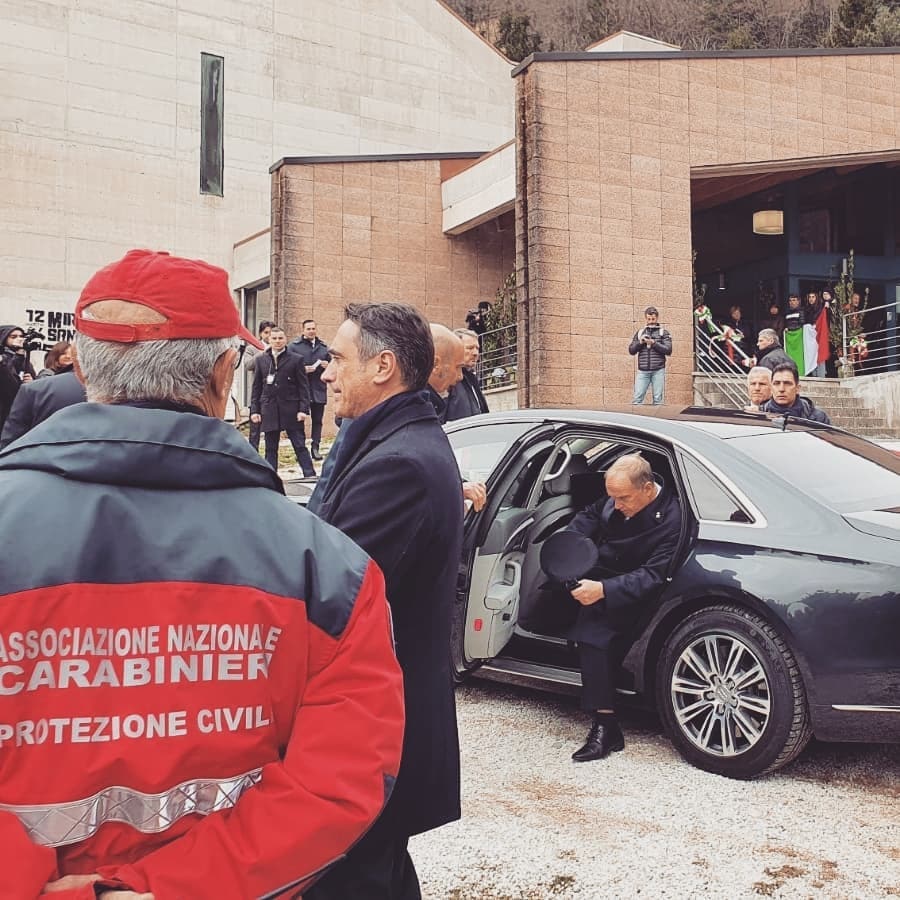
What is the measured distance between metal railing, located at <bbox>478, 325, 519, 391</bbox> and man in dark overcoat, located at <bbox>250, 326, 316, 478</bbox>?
7.29 m

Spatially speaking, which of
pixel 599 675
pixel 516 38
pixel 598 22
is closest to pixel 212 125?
pixel 516 38

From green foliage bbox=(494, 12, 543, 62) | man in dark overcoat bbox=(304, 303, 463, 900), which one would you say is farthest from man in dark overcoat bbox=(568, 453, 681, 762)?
green foliage bbox=(494, 12, 543, 62)

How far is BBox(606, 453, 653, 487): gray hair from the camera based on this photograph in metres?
4.86

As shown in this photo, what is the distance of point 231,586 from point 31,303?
85.5 ft

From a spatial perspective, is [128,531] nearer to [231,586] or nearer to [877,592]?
[231,586]

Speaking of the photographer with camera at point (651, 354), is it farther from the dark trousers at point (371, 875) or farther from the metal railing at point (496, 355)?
the dark trousers at point (371, 875)

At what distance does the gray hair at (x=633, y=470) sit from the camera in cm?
486

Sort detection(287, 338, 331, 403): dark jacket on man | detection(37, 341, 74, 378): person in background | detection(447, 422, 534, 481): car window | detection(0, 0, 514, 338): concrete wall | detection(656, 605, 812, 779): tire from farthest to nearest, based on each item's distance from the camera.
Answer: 1. detection(0, 0, 514, 338): concrete wall
2. detection(287, 338, 331, 403): dark jacket on man
3. detection(37, 341, 74, 378): person in background
4. detection(447, 422, 534, 481): car window
5. detection(656, 605, 812, 779): tire

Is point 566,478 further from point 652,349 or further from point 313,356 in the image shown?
point 652,349

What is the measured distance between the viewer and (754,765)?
4156 mm

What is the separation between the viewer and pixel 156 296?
5.11 feet

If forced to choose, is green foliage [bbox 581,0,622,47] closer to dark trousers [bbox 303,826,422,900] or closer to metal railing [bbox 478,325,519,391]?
metal railing [bbox 478,325,519,391]

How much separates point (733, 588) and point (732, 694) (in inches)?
17.0

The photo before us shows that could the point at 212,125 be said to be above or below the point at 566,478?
above
